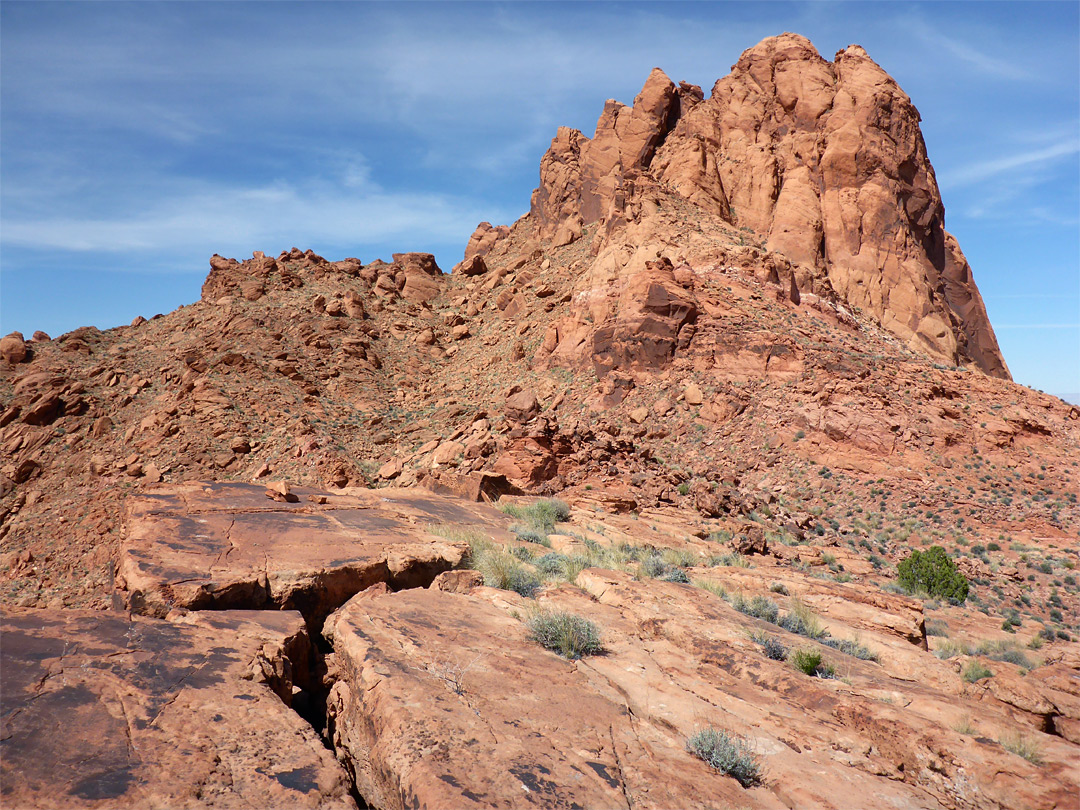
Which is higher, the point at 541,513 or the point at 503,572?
the point at 541,513

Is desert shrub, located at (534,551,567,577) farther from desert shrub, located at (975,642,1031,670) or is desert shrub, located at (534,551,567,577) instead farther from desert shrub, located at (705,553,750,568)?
desert shrub, located at (975,642,1031,670)

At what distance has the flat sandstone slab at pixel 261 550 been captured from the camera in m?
5.84

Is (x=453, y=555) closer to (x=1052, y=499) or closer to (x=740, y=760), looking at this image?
(x=740, y=760)

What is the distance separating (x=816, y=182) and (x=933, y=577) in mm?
32165

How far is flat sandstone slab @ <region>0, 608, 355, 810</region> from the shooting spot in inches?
128

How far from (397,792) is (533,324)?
3606 centimetres

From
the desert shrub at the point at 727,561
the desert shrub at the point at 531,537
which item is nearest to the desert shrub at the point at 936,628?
the desert shrub at the point at 727,561

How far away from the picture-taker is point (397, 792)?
3533 millimetres

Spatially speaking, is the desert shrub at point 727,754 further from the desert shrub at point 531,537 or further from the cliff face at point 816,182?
the cliff face at point 816,182

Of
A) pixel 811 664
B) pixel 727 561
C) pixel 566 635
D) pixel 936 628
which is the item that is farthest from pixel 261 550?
pixel 936 628

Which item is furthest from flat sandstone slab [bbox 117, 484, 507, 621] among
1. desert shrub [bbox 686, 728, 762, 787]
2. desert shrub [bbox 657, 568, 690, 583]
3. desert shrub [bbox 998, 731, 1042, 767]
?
desert shrub [bbox 998, 731, 1042, 767]

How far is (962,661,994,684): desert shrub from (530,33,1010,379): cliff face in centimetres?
3082

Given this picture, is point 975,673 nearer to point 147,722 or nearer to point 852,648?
point 852,648

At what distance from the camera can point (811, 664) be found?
6.15 meters
